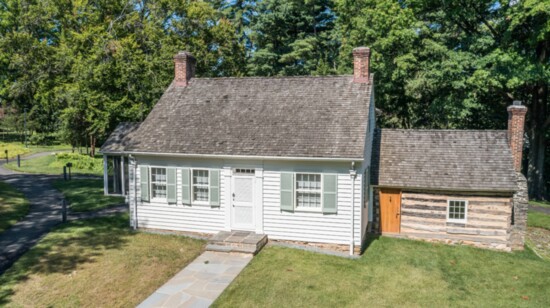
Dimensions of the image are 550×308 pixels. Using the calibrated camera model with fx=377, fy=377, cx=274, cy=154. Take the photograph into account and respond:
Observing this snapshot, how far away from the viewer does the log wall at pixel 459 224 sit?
14.6 metres

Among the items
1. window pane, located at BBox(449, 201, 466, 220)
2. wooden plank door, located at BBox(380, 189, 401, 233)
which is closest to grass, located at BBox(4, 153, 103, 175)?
wooden plank door, located at BBox(380, 189, 401, 233)

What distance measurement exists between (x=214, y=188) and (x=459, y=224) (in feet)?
32.0

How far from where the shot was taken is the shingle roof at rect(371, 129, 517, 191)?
48.9ft

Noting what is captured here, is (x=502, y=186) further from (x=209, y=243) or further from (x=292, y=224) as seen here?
(x=209, y=243)

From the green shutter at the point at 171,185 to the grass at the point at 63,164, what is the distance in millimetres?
18374

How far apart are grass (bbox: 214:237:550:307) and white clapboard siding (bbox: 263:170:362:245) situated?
700 mm

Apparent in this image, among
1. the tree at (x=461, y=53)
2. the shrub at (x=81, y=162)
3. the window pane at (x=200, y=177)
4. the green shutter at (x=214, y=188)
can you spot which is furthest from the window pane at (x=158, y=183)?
the shrub at (x=81, y=162)

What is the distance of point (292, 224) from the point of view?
1380cm

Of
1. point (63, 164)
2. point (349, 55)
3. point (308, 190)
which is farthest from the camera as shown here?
point (63, 164)

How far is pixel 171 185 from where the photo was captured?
14930 millimetres

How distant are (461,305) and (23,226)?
16.3 m

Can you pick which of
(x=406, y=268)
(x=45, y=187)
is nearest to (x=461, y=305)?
(x=406, y=268)

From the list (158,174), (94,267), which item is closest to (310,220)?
(158,174)

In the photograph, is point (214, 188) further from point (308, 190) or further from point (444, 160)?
point (444, 160)
